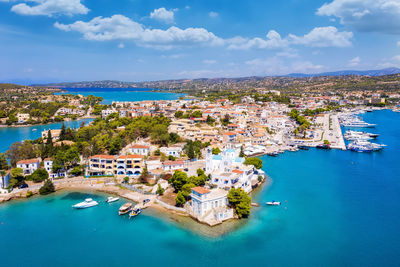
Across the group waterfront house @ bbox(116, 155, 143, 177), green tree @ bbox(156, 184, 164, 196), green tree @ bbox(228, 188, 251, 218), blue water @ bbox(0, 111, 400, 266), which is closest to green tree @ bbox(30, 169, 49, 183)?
blue water @ bbox(0, 111, 400, 266)

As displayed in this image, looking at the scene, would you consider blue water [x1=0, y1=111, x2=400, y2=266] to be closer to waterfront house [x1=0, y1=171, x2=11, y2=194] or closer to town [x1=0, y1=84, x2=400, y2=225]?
town [x1=0, y1=84, x2=400, y2=225]

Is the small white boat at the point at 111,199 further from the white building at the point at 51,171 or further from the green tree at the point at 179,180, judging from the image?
the white building at the point at 51,171

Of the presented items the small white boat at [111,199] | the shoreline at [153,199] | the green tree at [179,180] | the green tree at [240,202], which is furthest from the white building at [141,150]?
the green tree at [240,202]

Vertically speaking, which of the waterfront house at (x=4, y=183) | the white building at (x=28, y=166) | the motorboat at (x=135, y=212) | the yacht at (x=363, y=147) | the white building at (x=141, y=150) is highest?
the white building at (x=141, y=150)

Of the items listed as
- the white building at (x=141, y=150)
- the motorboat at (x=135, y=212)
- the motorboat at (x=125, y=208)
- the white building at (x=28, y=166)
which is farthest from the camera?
the white building at (x=141, y=150)

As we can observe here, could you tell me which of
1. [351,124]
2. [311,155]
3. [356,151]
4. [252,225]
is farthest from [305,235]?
[351,124]

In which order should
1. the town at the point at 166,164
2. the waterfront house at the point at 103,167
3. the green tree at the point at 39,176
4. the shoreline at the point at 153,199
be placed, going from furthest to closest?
the waterfront house at the point at 103,167 < the green tree at the point at 39,176 < the town at the point at 166,164 < the shoreline at the point at 153,199

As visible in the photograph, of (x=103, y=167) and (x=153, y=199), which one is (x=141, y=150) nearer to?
(x=103, y=167)
